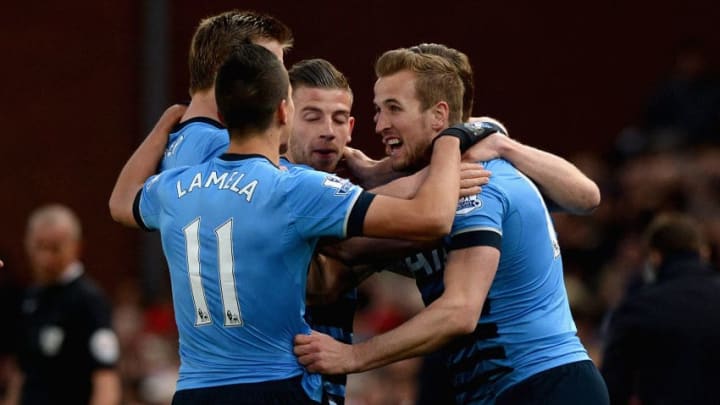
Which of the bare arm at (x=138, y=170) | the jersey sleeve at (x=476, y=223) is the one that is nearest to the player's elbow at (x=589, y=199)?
the jersey sleeve at (x=476, y=223)

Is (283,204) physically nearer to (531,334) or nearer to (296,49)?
(531,334)

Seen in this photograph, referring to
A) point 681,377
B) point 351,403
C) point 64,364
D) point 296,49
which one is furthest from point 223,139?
point 296,49

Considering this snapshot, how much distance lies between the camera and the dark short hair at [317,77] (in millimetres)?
5512

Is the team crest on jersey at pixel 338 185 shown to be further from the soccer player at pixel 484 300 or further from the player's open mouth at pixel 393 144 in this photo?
the player's open mouth at pixel 393 144

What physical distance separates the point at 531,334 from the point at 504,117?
10611 millimetres

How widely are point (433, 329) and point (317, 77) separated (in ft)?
3.98

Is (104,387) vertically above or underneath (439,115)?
underneath

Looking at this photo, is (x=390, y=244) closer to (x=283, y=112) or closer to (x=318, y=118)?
(x=283, y=112)

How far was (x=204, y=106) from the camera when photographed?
17.7 feet

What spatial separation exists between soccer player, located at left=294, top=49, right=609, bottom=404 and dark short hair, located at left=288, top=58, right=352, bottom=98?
257 mm

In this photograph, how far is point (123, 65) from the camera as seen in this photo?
595 inches

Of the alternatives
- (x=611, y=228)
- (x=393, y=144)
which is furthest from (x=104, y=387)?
(x=611, y=228)

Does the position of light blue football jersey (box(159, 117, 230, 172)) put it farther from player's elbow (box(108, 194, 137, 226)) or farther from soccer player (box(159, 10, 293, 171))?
player's elbow (box(108, 194, 137, 226))

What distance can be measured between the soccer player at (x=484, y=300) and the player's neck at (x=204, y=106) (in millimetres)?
609
